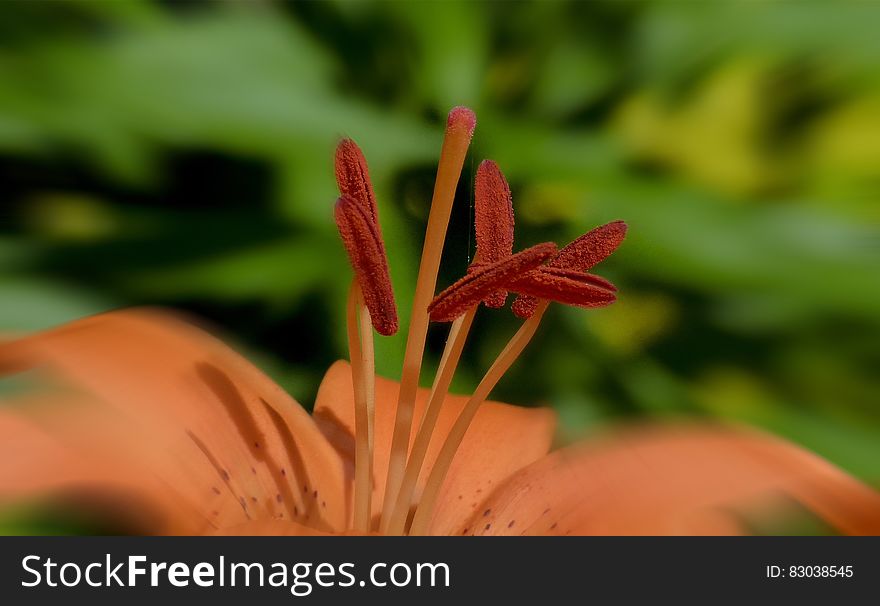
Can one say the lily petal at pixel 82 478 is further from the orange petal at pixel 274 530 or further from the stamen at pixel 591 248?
the stamen at pixel 591 248

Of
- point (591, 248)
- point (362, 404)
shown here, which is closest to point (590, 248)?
point (591, 248)

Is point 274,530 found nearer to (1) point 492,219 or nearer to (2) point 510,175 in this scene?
(1) point 492,219

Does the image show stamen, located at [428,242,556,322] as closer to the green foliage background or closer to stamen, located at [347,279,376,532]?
stamen, located at [347,279,376,532]

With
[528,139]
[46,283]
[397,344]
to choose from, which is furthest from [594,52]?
[46,283]

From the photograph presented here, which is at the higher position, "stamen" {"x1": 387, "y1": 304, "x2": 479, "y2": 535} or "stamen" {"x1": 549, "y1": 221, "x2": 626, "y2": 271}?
"stamen" {"x1": 549, "y1": 221, "x2": 626, "y2": 271}

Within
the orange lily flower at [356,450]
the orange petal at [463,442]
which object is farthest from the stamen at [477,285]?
the orange petal at [463,442]

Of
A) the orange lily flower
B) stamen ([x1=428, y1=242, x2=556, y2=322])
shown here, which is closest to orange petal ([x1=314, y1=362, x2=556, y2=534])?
the orange lily flower

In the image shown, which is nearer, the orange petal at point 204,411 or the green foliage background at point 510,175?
the orange petal at point 204,411

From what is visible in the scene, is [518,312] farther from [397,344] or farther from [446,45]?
[446,45]

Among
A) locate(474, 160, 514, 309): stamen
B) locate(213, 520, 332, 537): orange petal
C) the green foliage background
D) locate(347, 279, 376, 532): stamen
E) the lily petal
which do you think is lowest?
locate(213, 520, 332, 537): orange petal
